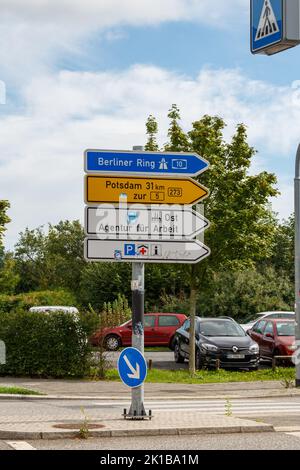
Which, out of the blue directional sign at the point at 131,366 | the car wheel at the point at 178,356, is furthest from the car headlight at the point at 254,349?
the blue directional sign at the point at 131,366

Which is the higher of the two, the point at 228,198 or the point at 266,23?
the point at 228,198

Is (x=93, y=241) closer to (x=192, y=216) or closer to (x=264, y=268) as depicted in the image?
(x=192, y=216)

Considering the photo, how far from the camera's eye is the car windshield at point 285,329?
27984 millimetres

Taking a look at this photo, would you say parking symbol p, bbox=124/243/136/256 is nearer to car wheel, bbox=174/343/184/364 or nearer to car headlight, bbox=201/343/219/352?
car headlight, bbox=201/343/219/352

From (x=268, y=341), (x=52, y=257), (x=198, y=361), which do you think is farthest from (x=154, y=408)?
(x=52, y=257)

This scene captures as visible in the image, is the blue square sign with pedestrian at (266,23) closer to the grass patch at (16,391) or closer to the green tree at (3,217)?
the grass patch at (16,391)

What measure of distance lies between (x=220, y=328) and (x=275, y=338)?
2048 mm

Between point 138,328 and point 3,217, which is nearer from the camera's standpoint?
point 138,328

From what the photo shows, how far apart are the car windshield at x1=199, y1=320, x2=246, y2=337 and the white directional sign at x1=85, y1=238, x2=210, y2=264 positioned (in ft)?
42.8

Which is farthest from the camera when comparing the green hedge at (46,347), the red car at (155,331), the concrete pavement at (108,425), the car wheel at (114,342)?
the red car at (155,331)

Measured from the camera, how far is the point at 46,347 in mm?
23547

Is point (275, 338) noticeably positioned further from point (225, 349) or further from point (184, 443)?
point (184, 443)

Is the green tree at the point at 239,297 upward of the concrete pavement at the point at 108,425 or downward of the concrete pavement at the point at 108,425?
upward

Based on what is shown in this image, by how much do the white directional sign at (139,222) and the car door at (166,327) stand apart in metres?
24.3
